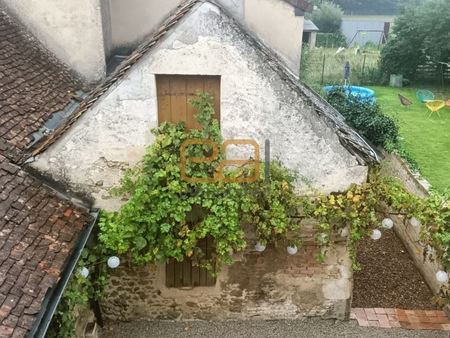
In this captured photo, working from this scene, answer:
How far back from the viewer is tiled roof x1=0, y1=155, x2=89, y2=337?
202 inches

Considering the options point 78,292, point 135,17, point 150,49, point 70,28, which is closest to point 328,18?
point 135,17

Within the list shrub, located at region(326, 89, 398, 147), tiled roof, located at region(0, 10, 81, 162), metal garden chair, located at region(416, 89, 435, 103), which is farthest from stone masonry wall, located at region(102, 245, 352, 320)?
metal garden chair, located at region(416, 89, 435, 103)

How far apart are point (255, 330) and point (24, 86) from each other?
6.39m

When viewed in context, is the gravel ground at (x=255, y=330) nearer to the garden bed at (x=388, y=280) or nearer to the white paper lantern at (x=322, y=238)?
the garden bed at (x=388, y=280)

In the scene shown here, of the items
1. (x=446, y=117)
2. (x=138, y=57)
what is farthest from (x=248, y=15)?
(x=446, y=117)

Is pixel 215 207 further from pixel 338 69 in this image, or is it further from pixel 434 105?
pixel 338 69

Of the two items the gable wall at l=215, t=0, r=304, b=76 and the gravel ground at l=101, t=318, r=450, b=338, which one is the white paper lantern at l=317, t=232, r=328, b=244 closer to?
the gravel ground at l=101, t=318, r=450, b=338

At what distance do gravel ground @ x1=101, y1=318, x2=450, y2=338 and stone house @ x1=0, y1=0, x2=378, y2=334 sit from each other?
0.19 meters

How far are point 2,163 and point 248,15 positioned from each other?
6677mm

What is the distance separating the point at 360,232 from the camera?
7.65 meters

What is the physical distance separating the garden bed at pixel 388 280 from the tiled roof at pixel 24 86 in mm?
7314

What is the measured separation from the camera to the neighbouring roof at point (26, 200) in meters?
5.34

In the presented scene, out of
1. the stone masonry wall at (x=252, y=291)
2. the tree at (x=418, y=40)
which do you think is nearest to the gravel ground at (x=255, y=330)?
the stone masonry wall at (x=252, y=291)

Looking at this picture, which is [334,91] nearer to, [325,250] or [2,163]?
[325,250]
